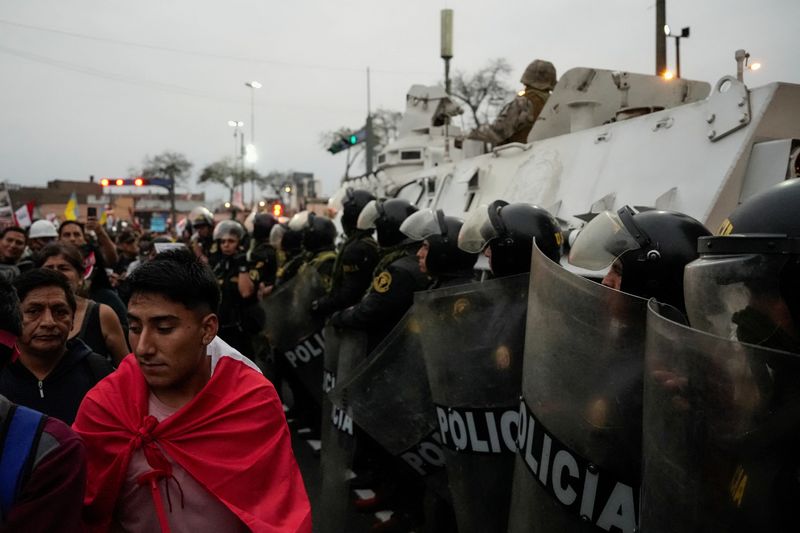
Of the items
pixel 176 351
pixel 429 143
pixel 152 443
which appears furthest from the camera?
pixel 429 143

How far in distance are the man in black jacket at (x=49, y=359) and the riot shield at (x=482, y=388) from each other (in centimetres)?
139

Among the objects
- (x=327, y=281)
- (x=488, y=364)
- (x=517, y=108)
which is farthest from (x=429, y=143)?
(x=488, y=364)

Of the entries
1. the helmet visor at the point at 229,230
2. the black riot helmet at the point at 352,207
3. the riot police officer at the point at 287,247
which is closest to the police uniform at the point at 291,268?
the riot police officer at the point at 287,247

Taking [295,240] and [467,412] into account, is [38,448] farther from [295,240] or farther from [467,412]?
[295,240]

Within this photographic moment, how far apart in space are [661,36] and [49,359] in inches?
543

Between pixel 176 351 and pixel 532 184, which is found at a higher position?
pixel 532 184

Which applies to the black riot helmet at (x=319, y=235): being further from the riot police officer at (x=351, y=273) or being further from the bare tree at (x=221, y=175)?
the bare tree at (x=221, y=175)

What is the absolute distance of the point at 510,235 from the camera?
11.9 ft

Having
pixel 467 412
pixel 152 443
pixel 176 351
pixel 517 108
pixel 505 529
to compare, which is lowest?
pixel 505 529

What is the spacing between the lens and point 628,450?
1993 mm

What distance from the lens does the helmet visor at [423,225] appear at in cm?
472

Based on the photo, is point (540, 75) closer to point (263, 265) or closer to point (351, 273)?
point (263, 265)

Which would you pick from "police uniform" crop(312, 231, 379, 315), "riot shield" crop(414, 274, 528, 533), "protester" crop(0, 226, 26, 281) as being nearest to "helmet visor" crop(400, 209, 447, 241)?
A: "police uniform" crop(312, 231, 379, 315)

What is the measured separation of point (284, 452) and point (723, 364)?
115cm
